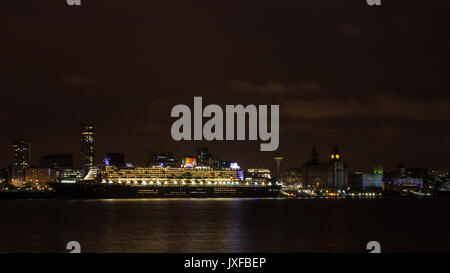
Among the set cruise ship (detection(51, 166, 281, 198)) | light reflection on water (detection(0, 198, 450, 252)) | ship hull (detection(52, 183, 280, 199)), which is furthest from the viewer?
cruise ship (detection(51, 166, 281, 198))

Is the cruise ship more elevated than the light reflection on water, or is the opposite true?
the cruise ship

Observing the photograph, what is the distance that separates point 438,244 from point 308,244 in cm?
1018

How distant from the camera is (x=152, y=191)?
137 metres

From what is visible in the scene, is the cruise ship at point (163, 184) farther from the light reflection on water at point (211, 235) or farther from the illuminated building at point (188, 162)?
the light reflection on water at point (211, 235)

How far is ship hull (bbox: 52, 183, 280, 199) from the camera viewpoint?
13100cm

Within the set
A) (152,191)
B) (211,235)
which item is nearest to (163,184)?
(152,191)

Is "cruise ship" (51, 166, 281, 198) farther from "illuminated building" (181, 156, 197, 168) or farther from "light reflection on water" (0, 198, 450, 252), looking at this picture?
"light reflection on water" (0, 198, 450, 252)

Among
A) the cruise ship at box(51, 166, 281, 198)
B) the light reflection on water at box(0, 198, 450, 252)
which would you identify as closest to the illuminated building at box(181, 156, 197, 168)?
the cruise ship at box(51, 166, 281, 198)

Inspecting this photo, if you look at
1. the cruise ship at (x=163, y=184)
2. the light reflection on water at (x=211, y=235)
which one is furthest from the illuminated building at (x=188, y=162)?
the light reflection on water at (x=211, y=235)

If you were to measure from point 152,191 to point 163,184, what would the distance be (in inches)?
195

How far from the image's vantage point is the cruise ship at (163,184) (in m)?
132

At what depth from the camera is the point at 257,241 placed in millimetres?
43562

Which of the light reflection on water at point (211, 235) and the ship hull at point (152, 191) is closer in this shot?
the light reflection on water at point (211, 235)
